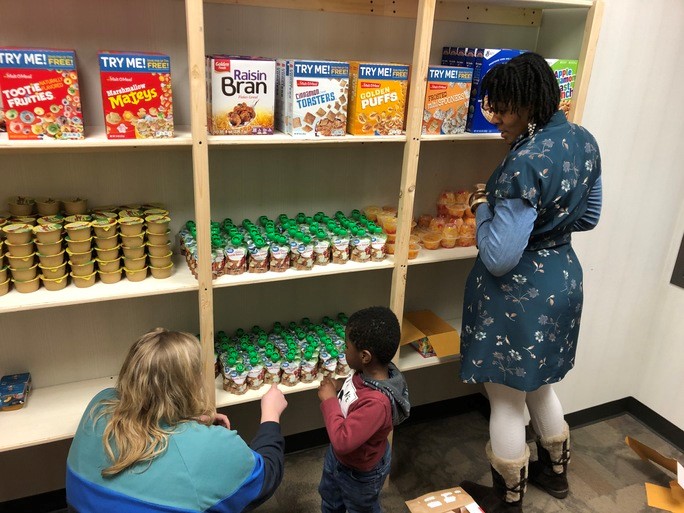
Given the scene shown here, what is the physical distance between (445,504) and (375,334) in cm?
62

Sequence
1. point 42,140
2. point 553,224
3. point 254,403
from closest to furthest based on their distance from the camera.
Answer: point 42,140 → point 553,224 → point 254,403

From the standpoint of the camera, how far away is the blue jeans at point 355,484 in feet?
5.73

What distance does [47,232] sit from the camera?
1649 mm

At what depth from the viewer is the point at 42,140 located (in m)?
1.51

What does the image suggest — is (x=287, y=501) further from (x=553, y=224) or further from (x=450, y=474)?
(x=553, y=224)

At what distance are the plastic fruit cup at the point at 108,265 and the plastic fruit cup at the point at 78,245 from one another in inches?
2.5

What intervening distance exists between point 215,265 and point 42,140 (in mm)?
630

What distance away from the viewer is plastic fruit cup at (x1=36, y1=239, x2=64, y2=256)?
5.43ft

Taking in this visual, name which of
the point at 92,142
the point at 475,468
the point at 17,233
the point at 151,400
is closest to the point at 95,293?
the point at 17,233

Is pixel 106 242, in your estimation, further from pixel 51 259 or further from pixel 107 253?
pixel 51 259

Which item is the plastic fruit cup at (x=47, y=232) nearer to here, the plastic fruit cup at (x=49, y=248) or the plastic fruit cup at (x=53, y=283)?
the plastic fruit cup at (x=49, y=248)

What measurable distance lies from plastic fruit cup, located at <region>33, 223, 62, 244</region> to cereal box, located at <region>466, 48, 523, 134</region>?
151 cm

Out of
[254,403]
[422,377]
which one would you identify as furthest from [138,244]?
[422,377]

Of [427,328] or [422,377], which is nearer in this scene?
[427,328]
